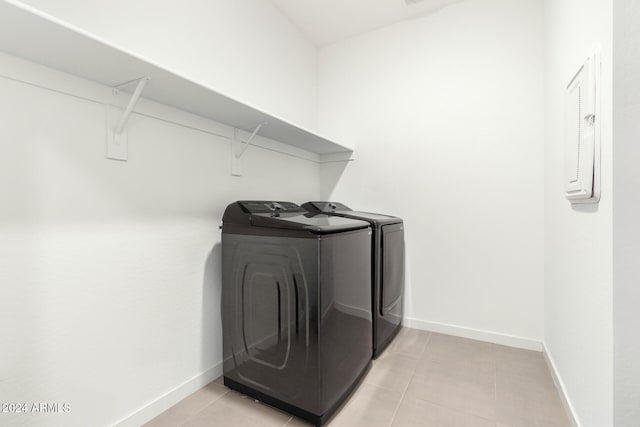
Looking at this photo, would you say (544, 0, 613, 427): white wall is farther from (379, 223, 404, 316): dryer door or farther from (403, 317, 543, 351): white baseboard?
(379, 223, 404, 316): dryer door

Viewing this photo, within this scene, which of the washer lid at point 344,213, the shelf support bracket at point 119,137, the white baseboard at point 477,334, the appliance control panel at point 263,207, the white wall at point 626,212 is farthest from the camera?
the white baseboard at point 477,334

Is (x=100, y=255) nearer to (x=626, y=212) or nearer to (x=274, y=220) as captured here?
(x=274, y=220)

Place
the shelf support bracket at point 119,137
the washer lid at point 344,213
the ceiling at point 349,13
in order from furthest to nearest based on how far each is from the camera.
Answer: the ceiling at point 349,13
the washer lid at point 344,213
the shelf support bracket at point 119,137

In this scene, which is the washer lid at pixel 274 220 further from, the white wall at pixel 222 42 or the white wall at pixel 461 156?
the white wall at pixel 461 156

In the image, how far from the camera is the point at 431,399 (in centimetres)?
150

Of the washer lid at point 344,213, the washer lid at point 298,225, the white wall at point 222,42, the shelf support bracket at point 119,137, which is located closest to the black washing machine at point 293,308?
the washer lid at point 298,225

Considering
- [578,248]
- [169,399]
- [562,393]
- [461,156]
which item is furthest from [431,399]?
[461,156]

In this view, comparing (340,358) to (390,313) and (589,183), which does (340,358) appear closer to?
(390,313)

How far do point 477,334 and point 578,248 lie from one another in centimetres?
124

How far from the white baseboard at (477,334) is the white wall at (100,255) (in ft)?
5.22

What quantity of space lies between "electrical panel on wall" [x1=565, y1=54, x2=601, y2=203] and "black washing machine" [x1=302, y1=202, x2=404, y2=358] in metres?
0.99

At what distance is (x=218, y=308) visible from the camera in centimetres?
171

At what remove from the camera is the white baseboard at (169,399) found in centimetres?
128

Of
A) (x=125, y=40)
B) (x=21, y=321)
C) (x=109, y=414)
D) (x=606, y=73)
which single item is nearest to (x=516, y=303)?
(x=606, y=73)
